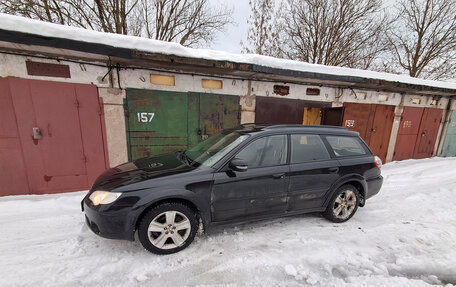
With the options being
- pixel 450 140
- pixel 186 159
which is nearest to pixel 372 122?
pixel 450 140

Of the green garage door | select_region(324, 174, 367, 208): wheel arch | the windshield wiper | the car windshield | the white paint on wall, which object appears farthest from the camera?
the green garage door

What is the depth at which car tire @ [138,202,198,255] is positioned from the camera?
7.04ft

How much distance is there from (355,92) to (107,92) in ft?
26.0

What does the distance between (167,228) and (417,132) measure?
35.4ft

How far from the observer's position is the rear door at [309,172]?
8.82 feet

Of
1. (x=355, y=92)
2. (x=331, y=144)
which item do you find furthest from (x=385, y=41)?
(x=331, y=144)

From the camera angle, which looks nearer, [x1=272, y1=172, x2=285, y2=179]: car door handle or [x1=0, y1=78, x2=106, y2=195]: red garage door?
[x1=272, y1=172, x2=285, y2=179]: car door handle

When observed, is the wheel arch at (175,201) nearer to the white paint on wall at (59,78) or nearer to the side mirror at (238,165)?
the side mirror at (238,165)

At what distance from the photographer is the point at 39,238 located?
2.51 m

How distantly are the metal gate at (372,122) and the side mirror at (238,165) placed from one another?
614cm

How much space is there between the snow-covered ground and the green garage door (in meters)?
2.09

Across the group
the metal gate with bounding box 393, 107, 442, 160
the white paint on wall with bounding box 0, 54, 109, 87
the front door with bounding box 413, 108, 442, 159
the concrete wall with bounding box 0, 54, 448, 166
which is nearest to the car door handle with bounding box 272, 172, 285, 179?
the concrete wall with bounding box 0, 54, 448, 166

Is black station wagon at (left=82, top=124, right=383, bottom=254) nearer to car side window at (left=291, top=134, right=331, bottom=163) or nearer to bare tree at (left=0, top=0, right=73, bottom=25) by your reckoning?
car side window at (left=291, top=134, right=331, bottom=163)

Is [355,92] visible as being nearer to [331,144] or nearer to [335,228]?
[331,144]
